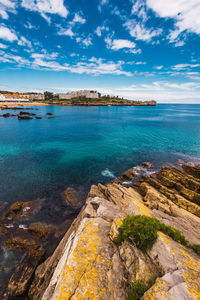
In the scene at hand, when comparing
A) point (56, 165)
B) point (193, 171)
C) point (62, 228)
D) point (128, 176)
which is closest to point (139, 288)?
point (62, 228)

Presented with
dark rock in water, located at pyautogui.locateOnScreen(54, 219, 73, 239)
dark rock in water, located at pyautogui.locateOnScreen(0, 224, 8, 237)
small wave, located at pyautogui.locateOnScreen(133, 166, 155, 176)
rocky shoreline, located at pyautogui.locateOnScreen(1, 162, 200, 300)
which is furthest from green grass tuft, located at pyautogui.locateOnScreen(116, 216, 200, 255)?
small wave, located at pyautogui.locateOnScreen(133, 166, 155, 176)

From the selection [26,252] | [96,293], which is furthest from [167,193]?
[26,252]

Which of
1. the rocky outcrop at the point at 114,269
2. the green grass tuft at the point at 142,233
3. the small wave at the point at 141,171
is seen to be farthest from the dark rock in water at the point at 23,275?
the small wave at the point at 141,171

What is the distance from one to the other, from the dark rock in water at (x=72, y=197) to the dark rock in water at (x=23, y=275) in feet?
22.1

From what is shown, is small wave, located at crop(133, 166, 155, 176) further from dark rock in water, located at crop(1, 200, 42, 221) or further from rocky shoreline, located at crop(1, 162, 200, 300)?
dark rock in water, located at crop(1, 200, 42, 221)

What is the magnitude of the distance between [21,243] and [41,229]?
75.6 inches

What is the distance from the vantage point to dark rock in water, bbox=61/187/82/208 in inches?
667

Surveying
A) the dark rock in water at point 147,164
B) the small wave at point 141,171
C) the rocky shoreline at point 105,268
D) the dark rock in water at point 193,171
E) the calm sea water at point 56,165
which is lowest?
the calm sea water at point 56,165

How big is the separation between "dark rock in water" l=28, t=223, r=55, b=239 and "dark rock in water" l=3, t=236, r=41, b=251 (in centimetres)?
71

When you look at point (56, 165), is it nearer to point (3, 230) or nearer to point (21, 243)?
point (3, 230)

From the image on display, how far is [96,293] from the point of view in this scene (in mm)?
4898

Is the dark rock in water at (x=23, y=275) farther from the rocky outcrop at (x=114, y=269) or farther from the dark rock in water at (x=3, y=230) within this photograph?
the dark rock in water at (x=3, y=230)

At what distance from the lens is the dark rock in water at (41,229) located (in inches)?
500

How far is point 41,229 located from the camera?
1320 centimetres
